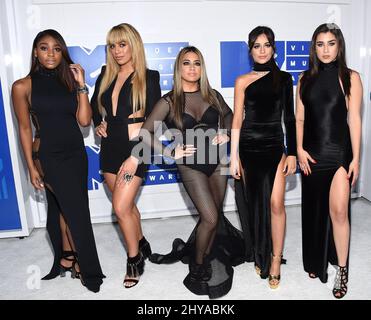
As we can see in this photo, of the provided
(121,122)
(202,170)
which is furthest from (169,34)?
(202,170)

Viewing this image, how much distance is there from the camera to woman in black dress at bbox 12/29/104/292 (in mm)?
2570

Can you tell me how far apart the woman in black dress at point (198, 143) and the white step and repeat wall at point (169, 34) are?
1468 millimetres

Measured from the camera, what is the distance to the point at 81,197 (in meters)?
2.78

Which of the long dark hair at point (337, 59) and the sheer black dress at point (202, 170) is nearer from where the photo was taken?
the long dark hair at point (337, 59)

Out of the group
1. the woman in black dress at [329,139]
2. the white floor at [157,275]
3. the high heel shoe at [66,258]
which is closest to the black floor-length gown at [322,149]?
the woman in black dress at [329,139]

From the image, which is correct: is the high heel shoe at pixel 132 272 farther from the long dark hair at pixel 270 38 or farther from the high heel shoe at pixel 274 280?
the long dark hair at pixel 270 38

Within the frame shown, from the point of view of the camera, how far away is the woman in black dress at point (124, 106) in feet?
8.96

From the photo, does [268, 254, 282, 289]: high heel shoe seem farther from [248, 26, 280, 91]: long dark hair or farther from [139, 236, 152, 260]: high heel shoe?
[248, 26, 280, 91]: long dark hair

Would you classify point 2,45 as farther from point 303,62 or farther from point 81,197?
point 303,62

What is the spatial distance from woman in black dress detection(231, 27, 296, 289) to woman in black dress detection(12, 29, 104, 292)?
3.85 feet

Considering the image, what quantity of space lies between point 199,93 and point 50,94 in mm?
1068

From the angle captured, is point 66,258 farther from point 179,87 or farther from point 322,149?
point 322,149

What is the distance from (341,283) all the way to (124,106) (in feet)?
6.73
